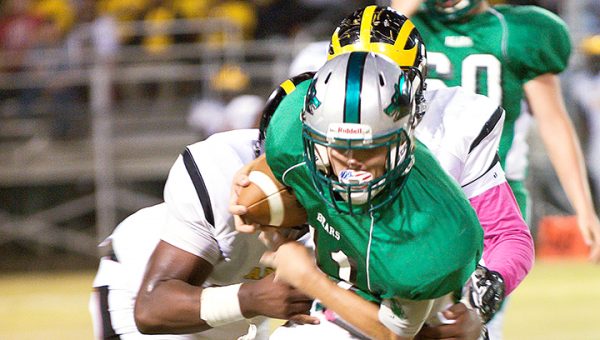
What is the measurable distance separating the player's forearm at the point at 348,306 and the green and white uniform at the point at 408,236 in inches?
1.6

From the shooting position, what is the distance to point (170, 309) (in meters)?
2.68

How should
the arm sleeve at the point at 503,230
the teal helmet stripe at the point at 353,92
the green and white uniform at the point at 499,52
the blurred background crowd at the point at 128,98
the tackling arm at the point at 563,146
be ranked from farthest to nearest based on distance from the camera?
the blurred background crowd at the point at 128,98 → the tackling arm at the point at 563,146 → the green and white uniform at the point at 499,52 → the arm sleeve at the point at 503,230 → the teal helmet stripe at the point at 353,92

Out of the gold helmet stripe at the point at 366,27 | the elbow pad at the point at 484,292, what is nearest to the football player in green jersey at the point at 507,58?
the gold helmet stripe at the point at 366,27

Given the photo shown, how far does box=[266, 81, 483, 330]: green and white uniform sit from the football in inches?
2.1

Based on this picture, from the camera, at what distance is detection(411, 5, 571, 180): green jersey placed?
3746 mm

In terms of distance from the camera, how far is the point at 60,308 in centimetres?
713

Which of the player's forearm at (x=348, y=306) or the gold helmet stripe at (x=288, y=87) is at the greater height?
the gold helmet stripe at (x=288, y=87)

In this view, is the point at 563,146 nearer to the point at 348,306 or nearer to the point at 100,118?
the point at 348,306

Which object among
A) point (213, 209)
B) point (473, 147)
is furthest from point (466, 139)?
point (213, 209)

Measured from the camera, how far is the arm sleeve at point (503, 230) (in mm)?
2777

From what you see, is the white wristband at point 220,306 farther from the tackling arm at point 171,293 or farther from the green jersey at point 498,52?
the green jersey at point 498,52

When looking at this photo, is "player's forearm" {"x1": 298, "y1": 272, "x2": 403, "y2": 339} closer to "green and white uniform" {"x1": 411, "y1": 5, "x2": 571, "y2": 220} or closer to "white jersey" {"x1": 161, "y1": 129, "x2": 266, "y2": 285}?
"white jersey" {"x1": 161, "y1": 129, "x2": 266, "y2": 285}

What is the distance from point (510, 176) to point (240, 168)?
154cm

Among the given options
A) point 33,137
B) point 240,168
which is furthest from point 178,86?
point 240,168
